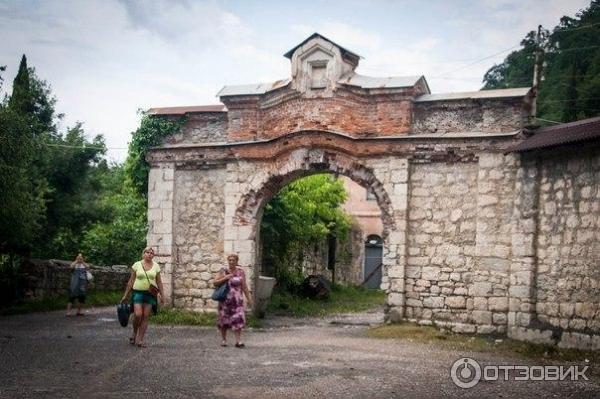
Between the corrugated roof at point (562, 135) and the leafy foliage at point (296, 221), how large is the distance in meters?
8.79

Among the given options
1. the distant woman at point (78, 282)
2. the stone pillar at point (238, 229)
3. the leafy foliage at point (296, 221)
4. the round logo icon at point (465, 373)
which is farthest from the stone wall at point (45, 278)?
the round logo icon at point (465, 373)

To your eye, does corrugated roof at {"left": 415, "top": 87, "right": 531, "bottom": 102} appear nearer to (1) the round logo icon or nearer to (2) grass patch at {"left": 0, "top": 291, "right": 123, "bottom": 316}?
(1) the round logo icon

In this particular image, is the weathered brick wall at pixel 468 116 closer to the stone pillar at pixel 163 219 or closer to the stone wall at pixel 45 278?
the stone pillar at pixel 163 219

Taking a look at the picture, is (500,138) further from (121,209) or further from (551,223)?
(121,209)

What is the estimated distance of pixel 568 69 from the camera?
2816 centimetres

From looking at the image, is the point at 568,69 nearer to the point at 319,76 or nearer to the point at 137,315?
the point at 319,76

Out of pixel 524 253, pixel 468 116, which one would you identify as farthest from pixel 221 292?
pixel 468 116

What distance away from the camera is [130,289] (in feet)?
34.5

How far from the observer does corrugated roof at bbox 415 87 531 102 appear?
41.4 ft

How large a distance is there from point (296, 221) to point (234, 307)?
1032cm

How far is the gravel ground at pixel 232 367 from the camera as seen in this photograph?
7266mm

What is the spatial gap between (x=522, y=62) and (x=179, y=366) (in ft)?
92.7

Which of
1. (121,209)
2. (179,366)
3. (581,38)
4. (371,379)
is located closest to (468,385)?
(371,379)

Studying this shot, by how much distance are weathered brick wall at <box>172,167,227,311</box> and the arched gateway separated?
0.08ft
